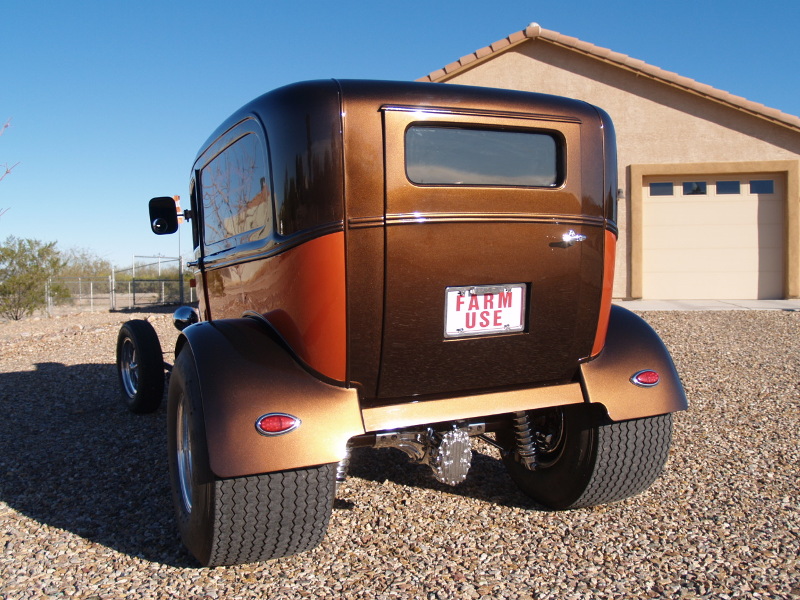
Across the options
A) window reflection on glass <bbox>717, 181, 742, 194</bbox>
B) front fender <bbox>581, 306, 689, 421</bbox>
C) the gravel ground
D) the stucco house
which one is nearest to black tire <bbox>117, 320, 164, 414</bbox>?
the gravel ground

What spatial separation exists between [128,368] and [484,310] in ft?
12.7

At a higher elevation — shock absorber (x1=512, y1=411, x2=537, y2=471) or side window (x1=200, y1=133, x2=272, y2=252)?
side window (x1=200, y1=133, x2=272, y2=252)

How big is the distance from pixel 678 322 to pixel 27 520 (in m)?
9.12

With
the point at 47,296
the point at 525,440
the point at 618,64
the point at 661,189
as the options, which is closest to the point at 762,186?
the point at 661,189

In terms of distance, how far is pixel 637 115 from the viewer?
1302cm

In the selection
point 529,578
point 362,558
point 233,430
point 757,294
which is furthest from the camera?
point 757,294

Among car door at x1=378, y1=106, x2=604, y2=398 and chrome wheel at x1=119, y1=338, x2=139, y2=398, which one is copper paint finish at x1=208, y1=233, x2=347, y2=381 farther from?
chrome wheel at x1=119, y1=338, x2=139, y2=398

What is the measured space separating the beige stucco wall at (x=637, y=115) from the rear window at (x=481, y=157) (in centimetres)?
1093

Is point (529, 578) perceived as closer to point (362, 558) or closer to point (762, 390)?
point (362, 558)

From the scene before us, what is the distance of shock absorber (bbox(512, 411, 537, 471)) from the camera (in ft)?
9.59

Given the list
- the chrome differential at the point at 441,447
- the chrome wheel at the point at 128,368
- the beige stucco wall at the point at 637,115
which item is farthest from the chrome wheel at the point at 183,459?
the beige stucco wall at the point at 637,115

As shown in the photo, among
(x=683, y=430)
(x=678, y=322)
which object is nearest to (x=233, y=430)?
(x=683, y=430)

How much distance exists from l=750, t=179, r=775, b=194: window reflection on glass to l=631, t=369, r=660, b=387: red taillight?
12.0 metres

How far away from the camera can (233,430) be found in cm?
223
